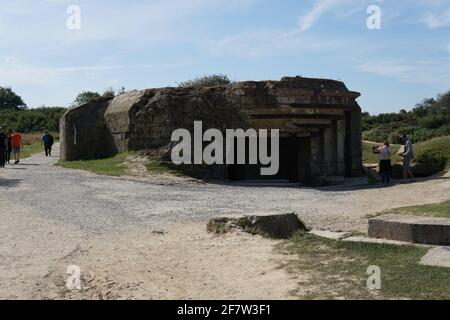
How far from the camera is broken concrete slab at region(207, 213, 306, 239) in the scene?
8203 millimetres

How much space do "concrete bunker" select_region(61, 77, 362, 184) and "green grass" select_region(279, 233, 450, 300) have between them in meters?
10.7

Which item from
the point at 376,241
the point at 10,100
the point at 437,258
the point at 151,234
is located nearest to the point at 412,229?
the point at 376,241

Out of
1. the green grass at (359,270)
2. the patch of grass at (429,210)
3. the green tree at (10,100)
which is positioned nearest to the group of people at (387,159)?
the patch of grass at (429,210)

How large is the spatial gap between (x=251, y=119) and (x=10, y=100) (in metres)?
58.6

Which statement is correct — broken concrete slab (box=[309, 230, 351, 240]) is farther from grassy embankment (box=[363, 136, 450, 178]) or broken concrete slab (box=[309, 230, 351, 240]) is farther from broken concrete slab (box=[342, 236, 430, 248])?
grassy embankment (box=[363, 136, 450, 178])

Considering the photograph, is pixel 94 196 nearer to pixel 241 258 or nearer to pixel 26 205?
pixel 26 205

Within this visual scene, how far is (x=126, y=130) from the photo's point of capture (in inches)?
745

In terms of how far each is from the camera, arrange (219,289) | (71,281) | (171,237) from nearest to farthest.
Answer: (219,289), (71,281), (171,237)

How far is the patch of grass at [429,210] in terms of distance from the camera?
9531 mm

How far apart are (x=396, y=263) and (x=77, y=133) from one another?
54.0ft

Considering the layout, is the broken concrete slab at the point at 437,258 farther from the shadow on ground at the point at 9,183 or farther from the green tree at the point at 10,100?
the green tree at the point at 10,100

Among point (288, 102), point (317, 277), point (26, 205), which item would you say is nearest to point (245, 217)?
point (317, 277)

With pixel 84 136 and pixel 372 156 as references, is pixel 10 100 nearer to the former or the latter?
pixel 84 136

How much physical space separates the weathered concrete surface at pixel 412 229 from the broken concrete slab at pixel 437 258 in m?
0.78
